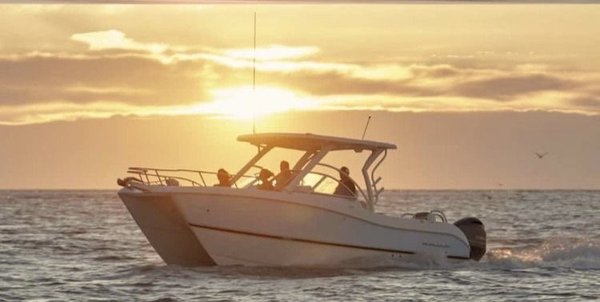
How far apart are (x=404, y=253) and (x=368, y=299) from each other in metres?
4.68

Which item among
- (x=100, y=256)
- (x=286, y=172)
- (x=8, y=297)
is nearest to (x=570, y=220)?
(x=100, y=256)

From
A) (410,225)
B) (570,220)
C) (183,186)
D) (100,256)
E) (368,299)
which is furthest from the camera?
(570,220)

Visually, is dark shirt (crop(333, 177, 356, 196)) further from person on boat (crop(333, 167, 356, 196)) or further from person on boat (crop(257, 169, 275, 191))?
person on boat (crop(257, 169, 275, 191))

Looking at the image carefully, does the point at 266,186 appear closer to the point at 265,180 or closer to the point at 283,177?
the point at 265,180

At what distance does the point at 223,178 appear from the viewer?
29.1 meters

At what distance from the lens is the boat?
90.8 feet

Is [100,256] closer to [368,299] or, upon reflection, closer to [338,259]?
[338,259]

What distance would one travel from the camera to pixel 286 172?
28.7 meters

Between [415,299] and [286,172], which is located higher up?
[286,172]

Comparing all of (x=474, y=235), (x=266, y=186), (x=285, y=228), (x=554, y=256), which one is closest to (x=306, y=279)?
(x=285, y=228)

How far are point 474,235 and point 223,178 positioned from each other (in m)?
6.21

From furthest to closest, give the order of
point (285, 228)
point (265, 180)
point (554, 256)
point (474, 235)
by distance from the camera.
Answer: point (554, 256) < point (474, 235) < point (265, 180) < point (285, 228)

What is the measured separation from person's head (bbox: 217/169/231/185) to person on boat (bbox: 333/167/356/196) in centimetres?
230

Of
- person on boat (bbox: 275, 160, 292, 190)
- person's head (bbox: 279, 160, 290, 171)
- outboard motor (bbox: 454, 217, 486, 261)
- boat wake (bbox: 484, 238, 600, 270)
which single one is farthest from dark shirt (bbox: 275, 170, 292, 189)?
boat wake (bbox: 484, 238, 600, 270)
